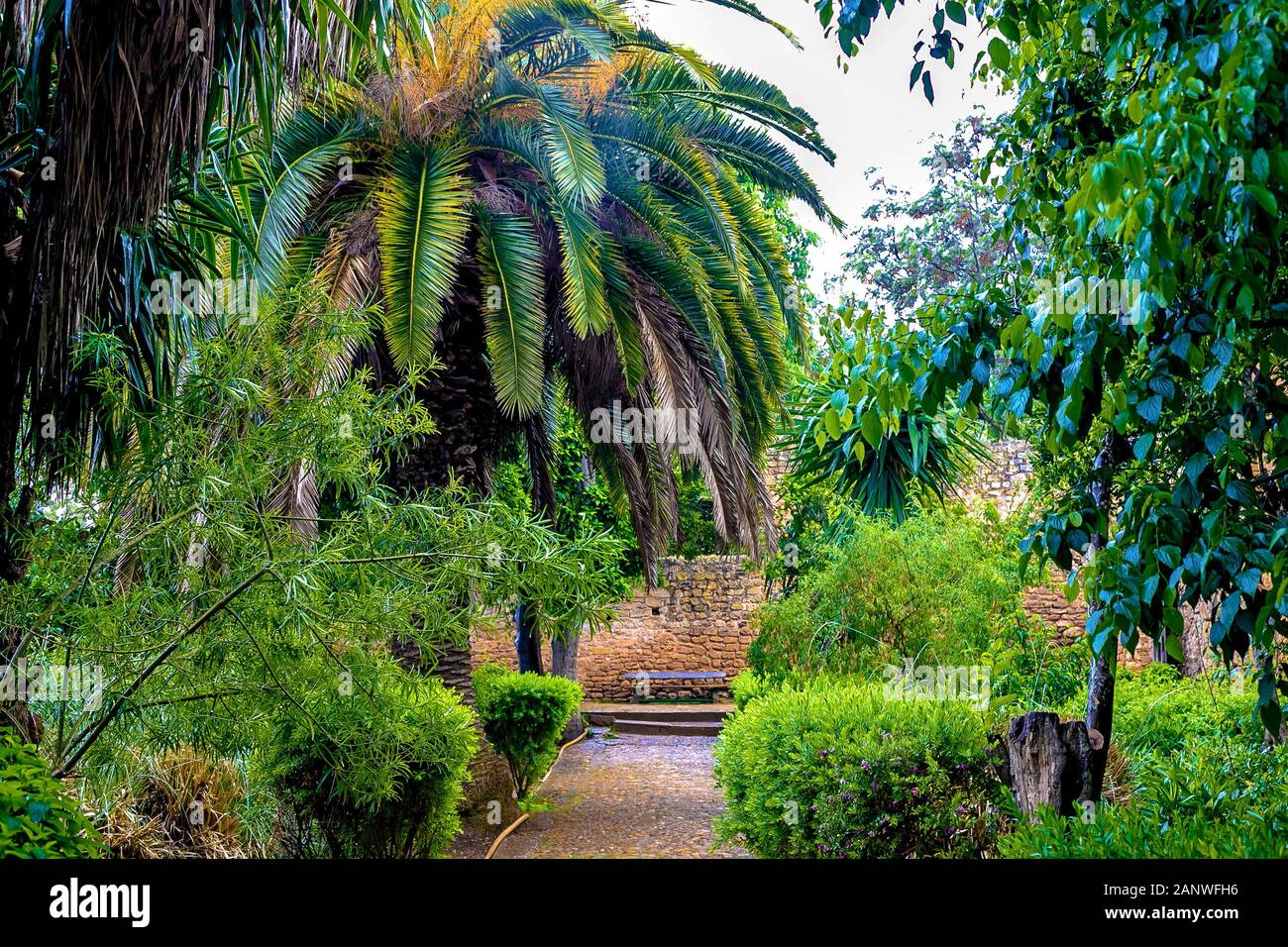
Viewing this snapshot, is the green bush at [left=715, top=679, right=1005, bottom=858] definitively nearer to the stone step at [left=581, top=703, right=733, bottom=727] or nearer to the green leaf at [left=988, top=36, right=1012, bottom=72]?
the green leaf at [left=988, top=36, right=1012, bottom=72]

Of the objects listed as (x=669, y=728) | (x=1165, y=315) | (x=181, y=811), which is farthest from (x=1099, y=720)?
(x=669, y=728)

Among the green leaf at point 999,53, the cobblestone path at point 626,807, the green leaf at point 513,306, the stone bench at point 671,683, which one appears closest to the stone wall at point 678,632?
the stone bench at point 671,683

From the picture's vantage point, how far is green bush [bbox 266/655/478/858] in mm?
3717

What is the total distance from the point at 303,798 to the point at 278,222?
308cm

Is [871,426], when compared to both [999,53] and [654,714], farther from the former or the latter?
[654,714]

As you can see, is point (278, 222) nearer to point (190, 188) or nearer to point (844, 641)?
point (190, 188)

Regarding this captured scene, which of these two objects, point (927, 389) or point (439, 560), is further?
point (439, 560)

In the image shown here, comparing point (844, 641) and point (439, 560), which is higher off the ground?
point (439, 560)

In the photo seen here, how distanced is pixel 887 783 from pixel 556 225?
4330 millimetres

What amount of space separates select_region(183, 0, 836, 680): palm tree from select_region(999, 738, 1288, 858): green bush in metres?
3.65
